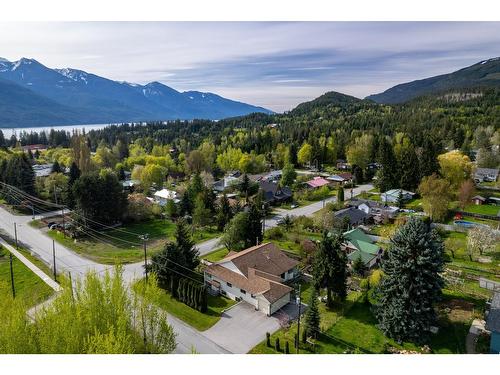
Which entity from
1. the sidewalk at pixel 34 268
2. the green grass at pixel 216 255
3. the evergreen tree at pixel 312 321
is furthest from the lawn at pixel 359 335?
the sidewalk at pixel 34 268

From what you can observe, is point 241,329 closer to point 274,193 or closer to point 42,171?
point 274,193

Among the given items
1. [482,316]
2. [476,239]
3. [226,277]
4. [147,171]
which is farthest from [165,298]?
[147,171]

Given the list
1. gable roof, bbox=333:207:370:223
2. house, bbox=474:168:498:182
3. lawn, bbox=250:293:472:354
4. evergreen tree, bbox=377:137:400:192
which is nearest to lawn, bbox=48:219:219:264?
gable roof, bbox=333:207:370:223

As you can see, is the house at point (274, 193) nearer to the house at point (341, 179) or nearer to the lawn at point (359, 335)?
the house at point (341, 179)

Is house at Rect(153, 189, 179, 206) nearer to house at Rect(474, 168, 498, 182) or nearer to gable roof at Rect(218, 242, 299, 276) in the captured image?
gable roof at Rect(218, 242, 299, 276)

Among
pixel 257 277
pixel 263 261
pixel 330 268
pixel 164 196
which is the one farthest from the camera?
pixel 164 196

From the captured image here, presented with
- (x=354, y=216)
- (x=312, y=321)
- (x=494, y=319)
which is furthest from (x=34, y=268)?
(x=494, y=319)
